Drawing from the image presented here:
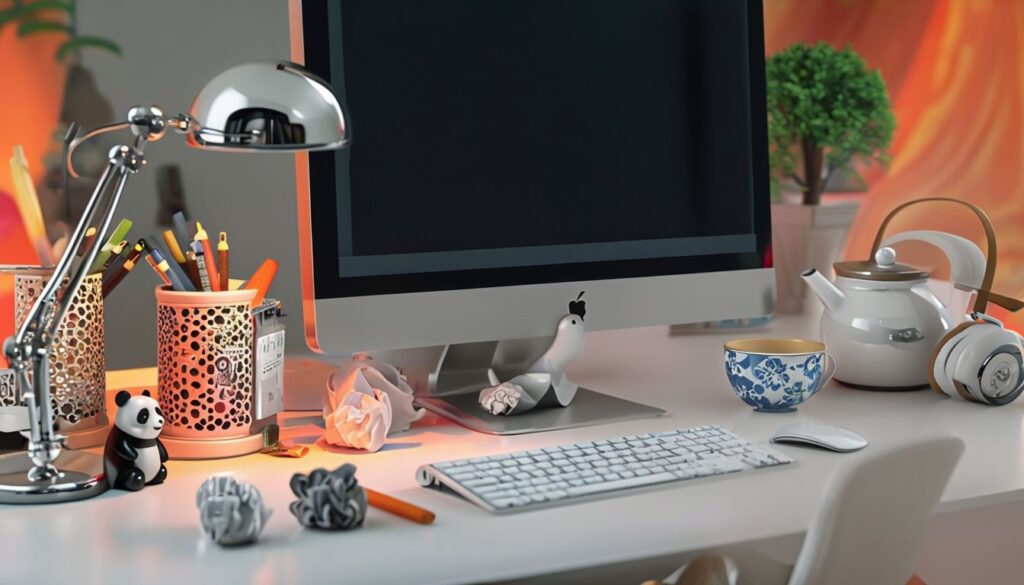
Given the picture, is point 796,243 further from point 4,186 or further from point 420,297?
point 4,186

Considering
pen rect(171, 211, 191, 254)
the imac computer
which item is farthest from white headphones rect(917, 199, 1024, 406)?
pen rect(171, 211, 191, 254)

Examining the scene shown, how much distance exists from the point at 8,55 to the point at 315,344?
187cm

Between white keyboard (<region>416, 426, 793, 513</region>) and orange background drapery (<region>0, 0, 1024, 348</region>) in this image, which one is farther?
orange background drapery (<region>0, 0, 1024, 348</region>)

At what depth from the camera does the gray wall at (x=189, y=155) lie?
2648 mm

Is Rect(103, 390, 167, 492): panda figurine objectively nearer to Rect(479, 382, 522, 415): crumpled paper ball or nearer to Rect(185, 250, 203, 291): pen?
Rect(185, 250, 203, 291): pen

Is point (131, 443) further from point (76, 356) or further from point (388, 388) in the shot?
point (388, 388)

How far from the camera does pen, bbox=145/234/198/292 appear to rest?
3.58ft

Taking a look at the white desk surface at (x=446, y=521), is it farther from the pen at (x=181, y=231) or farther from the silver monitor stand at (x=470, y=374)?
the pen at (x=181, y=231)

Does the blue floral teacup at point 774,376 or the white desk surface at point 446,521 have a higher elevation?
the blue floral teacup at point 774,376

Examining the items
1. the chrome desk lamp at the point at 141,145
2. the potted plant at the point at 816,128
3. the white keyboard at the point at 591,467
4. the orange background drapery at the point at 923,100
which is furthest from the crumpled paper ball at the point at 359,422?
the orange background drapery at the point at 923,100

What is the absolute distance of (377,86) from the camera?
46.1 inches

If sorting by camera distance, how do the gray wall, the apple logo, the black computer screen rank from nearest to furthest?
the black computer screen < the apple logo < the gray wall

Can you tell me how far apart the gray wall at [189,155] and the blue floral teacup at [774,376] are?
1.58 m

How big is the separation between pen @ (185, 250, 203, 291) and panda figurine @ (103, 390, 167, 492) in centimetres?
16
